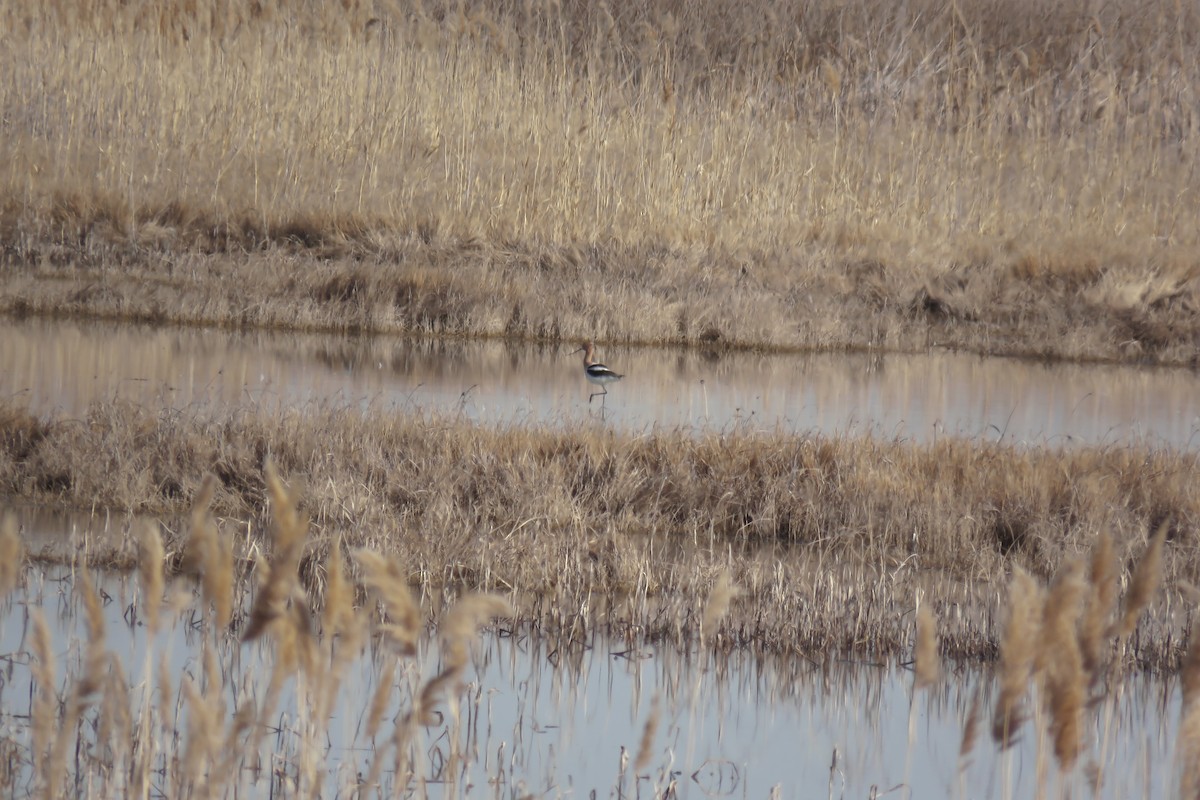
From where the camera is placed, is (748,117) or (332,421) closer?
(332,421)

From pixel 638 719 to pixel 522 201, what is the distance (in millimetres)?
10968

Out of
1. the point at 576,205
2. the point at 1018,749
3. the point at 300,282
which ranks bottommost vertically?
the point at 1018,749

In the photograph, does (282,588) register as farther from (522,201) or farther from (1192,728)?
(522,201)

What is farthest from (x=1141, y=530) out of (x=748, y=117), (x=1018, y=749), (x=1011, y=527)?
(x=748, y=117)

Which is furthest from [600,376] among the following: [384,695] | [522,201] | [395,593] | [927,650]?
[395,593]

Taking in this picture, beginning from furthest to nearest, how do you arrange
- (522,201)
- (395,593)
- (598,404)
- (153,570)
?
(522,201)
(598,404)
(153,570)
(395,593)

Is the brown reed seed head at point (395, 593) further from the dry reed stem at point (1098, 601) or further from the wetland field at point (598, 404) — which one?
the dry reed stem at point (1098, 601)

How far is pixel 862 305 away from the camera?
14977 mm

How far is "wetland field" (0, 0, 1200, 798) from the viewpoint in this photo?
3.68 meters

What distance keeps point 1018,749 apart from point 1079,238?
12.5m

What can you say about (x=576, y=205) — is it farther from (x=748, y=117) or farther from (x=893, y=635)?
(x=893, y=635)

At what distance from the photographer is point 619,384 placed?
11.0 metres

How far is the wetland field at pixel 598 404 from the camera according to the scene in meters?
3.68

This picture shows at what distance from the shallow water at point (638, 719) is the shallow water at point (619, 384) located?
2.99 meters
